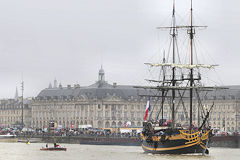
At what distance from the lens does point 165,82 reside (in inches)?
4867

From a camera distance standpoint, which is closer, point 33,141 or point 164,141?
point 164,141

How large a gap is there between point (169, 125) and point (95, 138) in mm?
57188

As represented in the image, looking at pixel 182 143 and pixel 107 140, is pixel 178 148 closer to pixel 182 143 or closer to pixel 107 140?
pixel 182 143

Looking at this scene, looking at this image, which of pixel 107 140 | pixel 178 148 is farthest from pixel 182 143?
pixel 107 140

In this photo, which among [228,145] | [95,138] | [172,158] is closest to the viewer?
[172,158]

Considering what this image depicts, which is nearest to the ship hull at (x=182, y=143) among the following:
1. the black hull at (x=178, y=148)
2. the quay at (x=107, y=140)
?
the black hull at (x=178, y=148)

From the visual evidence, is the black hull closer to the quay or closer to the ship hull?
the ship hull

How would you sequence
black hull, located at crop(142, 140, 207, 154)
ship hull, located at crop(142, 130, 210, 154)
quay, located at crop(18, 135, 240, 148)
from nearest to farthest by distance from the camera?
ship hull, located at crop(142, 130, 210, 154) < black hull, located at crop(142, 140, 207, 154) < quay, located at crop(18, 135, 240, 148)

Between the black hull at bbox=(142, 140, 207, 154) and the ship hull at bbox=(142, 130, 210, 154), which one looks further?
the black hull at bbox=(142, 140, 207, 154)

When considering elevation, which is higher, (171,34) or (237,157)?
(171,34)

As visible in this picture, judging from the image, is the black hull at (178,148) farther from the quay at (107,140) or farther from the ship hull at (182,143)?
the quay at (107,140)

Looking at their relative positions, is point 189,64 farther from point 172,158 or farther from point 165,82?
point 172,158

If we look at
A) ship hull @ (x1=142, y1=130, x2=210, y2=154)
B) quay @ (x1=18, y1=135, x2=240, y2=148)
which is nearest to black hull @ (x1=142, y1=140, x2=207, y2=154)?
ship hull @ (x1=142, y1=130, x2=210, y2=154)

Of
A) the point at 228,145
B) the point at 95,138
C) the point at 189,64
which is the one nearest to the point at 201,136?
the point at 189,64
